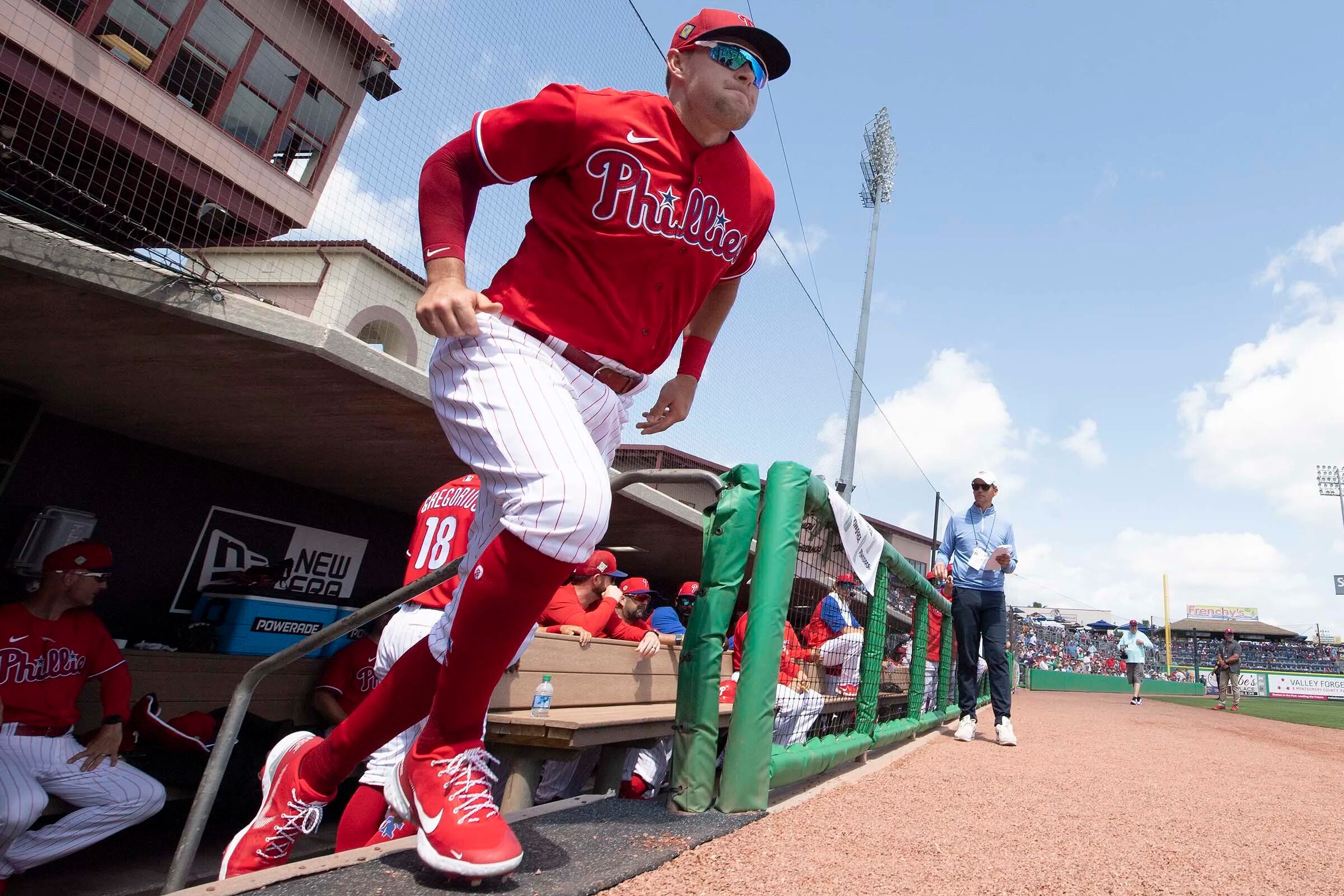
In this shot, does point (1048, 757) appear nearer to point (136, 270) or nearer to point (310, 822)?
point (310, 822)

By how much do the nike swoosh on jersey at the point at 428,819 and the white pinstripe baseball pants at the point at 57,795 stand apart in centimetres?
250

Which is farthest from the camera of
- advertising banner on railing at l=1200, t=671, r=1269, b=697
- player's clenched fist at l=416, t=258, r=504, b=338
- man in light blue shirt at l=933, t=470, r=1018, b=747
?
advertising banner on railing at l=1200, t=671, r=1269, b=697

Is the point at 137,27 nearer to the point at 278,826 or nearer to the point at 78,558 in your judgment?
the point at 78,558

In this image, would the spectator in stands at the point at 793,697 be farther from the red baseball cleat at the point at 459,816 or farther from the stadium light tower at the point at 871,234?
the stadium light tower at the point at 871,234

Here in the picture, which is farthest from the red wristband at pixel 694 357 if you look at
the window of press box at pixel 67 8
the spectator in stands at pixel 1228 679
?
the spectator in stands at pixel 1228 679

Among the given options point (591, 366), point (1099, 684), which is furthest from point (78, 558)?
point (1099, 684)

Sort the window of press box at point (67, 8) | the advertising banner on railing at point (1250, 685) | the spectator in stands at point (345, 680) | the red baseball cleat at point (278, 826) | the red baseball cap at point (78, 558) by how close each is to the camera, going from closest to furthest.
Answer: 1. the red baseball cleat at point (278, 826)
2. the red baseball cap at point (78, 558)
3. the spectator in stands at point (345, 680)
4. the window of press box at point (67, 8)
5. the advertising banner on railing at point (1250, 685)

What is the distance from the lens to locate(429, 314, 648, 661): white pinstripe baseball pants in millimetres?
1269

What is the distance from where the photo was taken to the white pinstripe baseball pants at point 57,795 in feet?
9.39

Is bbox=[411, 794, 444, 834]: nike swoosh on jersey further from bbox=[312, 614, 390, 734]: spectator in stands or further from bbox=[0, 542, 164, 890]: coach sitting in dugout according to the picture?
bbox=[312, 614, 390, 734]: spectator in stands

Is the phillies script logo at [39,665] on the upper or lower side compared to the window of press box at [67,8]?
lower

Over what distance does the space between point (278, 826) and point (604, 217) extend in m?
1.40

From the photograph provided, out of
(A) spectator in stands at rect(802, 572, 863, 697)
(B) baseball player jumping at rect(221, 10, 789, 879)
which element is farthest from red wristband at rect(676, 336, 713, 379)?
(A) spectator in stands at rect(802, 572, 863, 697)

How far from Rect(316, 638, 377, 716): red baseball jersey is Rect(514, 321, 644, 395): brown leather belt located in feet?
12.0
